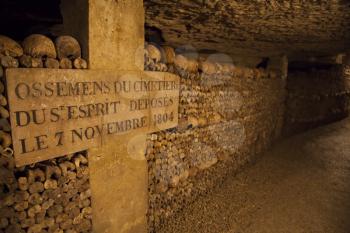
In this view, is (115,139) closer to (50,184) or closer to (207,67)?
(50,184)

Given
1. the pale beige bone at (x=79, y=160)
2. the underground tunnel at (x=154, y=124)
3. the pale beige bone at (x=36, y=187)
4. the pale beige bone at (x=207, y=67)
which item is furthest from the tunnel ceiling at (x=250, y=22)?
the pale beige bone at (x=36, y=187)

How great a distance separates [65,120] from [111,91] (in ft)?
1.42

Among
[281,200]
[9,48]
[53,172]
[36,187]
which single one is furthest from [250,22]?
Answer: [36,187]

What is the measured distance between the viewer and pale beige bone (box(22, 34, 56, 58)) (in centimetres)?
150

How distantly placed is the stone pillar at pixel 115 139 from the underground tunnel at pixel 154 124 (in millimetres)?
11

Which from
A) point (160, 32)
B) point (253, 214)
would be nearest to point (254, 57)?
point (160, 32)

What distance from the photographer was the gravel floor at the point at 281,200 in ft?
8.98

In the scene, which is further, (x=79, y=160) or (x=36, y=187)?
(x=79, y=160)

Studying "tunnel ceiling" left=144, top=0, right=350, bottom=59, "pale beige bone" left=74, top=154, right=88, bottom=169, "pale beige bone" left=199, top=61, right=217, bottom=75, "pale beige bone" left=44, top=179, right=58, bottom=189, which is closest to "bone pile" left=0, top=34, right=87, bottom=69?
"pale beige bone" left=74, top=154, right=88, bottom=169

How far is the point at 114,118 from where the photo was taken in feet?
6.64

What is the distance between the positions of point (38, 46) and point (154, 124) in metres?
1.24

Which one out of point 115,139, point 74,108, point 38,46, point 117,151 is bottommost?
point 117,151

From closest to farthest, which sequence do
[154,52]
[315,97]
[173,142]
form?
[154,52], [173,142], [315,97]

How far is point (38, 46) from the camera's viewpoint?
5.00ft
